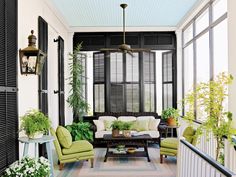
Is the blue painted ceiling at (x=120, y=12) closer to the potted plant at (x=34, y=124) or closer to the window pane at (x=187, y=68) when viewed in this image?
the window pane at (x=187, y=68)

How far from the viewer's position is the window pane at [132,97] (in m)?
9.40

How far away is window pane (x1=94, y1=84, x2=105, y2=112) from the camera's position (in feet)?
30.9

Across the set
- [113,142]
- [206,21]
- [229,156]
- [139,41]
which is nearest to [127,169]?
[113,142]

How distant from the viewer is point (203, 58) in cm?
709

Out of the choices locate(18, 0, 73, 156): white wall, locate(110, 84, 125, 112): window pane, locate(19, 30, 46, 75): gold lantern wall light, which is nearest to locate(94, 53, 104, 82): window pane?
locate(110, 84, 125, 112): window pane

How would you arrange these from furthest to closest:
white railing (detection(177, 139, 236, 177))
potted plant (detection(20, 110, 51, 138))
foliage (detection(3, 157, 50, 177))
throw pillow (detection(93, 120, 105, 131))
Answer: throw pillow (detection(93, 120, 105, 131)), potted plant (detection(20, 110, 51, 138)), foliage (detection(3, 157, 50, 177)), white railing (detection(177, 139, 236, 177))

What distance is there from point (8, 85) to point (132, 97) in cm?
581

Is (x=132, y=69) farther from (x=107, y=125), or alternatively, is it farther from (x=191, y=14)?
(x=191, y=14)

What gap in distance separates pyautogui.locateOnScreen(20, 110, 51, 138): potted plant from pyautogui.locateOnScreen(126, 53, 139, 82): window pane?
5.25 meters

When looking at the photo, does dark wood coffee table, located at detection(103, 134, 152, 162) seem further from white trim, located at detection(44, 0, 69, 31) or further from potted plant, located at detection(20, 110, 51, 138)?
white trim, located at detection(44, 0, 69, 31)

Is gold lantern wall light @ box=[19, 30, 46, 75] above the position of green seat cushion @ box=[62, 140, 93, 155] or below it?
above

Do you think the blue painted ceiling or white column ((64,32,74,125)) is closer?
the blue painted ceiling

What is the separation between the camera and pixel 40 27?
5754mm

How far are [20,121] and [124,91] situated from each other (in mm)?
5267
